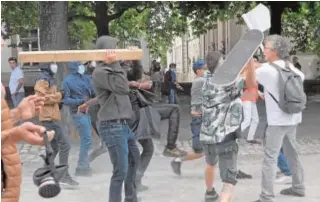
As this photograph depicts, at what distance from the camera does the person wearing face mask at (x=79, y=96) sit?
298 inches

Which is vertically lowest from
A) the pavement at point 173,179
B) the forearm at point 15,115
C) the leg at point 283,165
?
the pavement at point 173,179

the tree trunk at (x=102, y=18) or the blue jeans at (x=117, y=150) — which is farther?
the tree trunk at (x=102, y=18)

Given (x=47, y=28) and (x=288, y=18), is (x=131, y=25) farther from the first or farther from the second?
(x=47, y=28)

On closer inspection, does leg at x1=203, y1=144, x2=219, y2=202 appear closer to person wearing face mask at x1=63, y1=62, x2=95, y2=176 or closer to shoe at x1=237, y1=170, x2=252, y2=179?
shoe at x1=237, y1=170, x2=252, y2=179

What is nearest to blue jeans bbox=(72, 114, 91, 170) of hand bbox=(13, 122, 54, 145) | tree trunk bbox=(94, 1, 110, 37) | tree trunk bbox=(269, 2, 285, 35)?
hand bbox=(13, 122, 54, 145)

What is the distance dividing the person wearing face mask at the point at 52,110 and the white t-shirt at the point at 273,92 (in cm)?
254

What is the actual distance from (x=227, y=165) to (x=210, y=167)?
314 mm

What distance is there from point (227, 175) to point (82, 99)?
2677 mm

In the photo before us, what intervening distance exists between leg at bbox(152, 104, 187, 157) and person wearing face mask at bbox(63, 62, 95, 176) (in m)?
0.99

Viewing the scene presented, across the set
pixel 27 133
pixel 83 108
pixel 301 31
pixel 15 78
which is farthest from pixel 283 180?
pixel 301 31

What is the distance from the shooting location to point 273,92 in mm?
5836

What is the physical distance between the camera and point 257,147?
32.2ft

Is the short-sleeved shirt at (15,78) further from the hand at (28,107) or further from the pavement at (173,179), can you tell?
the hand at (28,107)

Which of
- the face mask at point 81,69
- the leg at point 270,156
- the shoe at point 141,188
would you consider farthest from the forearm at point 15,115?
the face mask at point 81,69
